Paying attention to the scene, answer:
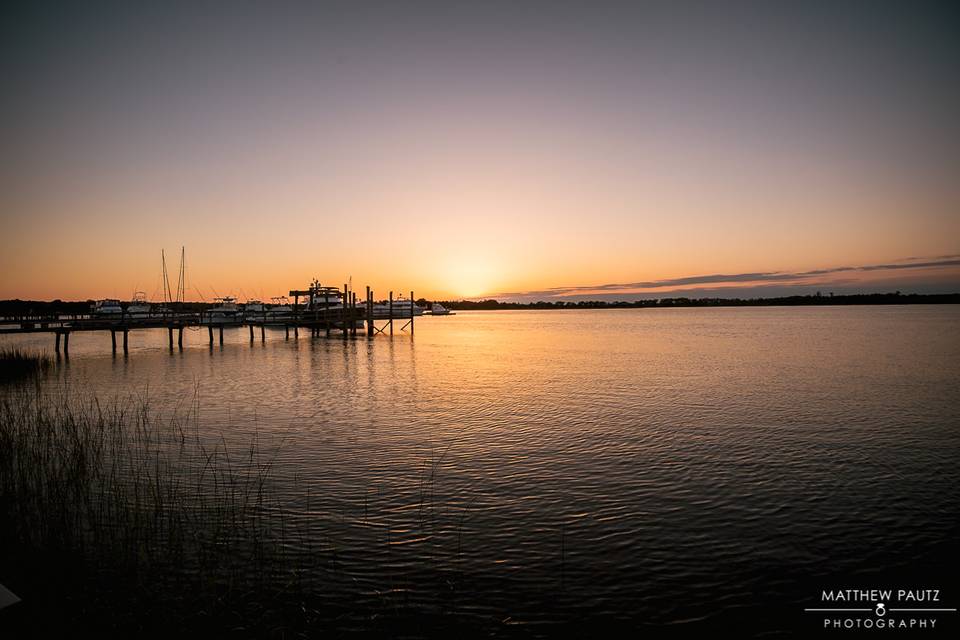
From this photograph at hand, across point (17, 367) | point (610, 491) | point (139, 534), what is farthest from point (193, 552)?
point (17, 367)

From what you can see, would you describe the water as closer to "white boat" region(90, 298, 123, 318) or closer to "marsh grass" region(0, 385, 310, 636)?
"marsh grass" region(0, 385, 310, 636)

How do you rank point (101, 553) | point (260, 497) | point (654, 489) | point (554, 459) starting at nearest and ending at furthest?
1. point (101, 553)
2. point (260, 497)
3. point (654, 489)
4. point (554, 459)

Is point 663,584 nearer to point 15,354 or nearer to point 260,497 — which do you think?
point 260,497

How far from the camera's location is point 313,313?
74938 mm

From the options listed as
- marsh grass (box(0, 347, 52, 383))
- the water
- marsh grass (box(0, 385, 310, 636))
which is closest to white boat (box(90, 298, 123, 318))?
marsh grass (box(0, 347, 52, 383))

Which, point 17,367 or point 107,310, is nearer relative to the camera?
point 17,367

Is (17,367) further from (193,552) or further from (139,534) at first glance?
(193,552)

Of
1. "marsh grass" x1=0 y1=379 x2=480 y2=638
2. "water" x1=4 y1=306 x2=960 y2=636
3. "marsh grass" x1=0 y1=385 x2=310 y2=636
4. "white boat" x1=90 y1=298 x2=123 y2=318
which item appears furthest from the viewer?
"white boat" x1=90 y1=298 x2=123 y2=318

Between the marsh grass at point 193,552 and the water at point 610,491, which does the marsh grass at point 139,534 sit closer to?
the marsh grass at point 193,552

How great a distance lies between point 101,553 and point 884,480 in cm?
1510

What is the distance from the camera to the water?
7564mm

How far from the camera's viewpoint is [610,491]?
38.1ft

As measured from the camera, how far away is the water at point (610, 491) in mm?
7564

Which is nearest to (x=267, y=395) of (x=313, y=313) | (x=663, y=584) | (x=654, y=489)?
(x=654, y=489)
